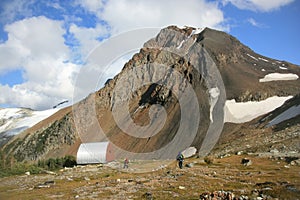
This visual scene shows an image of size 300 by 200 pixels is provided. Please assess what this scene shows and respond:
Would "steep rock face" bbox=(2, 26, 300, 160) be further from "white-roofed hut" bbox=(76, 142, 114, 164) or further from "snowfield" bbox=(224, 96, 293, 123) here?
"white-roofed hut" bbox=(76, 142, 114, 164)

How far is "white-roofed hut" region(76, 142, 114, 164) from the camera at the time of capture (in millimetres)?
85812

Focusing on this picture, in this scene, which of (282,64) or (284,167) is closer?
(284,167)

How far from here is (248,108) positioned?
11381 cm

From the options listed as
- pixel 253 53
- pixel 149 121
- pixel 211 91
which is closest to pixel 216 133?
pixel 211 91

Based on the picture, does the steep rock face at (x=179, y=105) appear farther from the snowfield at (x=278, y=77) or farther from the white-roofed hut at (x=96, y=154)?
the white-roofed hut at (x=96, y=154)

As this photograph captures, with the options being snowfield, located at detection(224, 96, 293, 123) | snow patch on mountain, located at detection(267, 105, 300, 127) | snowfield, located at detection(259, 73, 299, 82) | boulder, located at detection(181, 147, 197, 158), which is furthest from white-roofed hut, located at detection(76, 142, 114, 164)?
snowfield, located at detection(259, 73, 299, 82)

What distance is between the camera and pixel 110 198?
947 inches

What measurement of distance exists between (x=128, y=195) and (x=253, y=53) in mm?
186307

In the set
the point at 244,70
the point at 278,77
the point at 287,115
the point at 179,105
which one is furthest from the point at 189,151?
the point at 244,70

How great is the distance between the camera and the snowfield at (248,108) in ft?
351

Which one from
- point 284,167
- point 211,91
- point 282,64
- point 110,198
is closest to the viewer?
point 110,198

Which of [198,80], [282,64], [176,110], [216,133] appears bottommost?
[216,133]

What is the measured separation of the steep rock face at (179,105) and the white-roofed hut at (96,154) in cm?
1974

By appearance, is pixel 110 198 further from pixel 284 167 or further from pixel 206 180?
pixel 284 167
